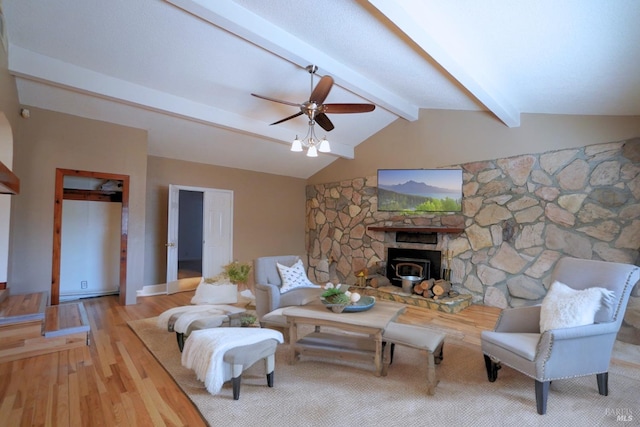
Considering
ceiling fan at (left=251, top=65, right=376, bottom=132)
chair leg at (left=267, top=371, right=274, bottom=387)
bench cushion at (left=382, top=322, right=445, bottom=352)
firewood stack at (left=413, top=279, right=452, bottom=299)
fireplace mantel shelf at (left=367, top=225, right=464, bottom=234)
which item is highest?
ceiling fan at (left=251, top=65, right=376, bottom=132)

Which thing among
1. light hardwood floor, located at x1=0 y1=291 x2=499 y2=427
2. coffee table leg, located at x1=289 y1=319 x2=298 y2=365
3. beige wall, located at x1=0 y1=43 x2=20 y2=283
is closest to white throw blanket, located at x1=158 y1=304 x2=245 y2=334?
light hardwood floor, located at x1=0 y1=291 x2=499 y2=427

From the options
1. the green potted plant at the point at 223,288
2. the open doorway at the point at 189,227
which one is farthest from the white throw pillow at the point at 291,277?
the open doorway at the point at 189,227

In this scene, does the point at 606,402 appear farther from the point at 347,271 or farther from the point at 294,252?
the point at 294,252

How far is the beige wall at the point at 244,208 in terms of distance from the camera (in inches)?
229

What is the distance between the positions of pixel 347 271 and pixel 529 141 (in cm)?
396

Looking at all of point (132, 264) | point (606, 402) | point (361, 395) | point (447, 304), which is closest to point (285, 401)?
point (361, 395)

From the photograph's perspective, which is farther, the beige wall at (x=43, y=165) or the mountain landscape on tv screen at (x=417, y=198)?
the mountain landscape on tv screen at (x=417, y=198)

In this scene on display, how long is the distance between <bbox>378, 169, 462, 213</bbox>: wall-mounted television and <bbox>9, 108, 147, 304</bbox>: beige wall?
4.28 metres

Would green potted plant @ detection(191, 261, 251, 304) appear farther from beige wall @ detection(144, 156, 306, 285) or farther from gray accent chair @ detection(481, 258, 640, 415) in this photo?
gray accent chair @ detection(481, 258, 640, 415)

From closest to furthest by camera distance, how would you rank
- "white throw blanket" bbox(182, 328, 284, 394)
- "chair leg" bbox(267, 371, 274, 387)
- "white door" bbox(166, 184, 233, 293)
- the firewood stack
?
"white throw blanket" bbox(182, 328, 284, 394), "chair leg" bbox(267, 371, 274, 387), the firewood stack, "white door" bbox(166, 184, 233, 293)

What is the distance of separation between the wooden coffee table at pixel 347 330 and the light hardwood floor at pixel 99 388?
102 centimetres

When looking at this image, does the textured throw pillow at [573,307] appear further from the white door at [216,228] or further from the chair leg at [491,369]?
the white door at [216,228]

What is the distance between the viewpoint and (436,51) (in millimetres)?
2896

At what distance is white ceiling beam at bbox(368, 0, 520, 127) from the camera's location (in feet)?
8.03
